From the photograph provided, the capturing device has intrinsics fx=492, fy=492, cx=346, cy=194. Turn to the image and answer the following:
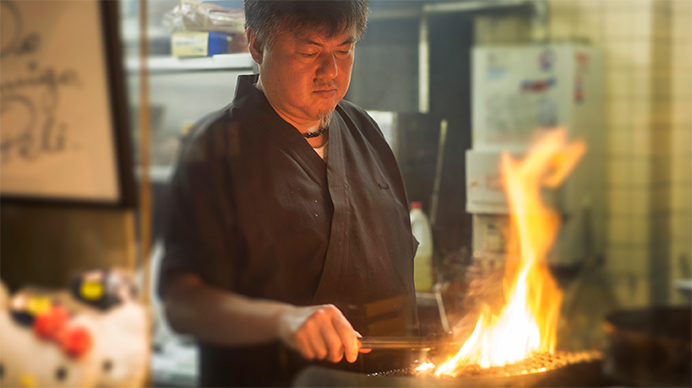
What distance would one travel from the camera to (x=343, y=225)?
1.98 ft

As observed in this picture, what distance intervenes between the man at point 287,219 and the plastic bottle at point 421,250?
0.04 feet

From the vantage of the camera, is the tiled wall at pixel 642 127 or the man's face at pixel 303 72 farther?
the tiled wall at pixel 642 127

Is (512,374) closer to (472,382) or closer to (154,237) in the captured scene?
(472,382)

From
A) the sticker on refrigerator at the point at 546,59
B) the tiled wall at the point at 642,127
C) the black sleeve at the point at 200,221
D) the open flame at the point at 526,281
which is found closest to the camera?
the black sleeve at the point at 200,221

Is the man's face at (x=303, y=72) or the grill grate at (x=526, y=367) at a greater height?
the man's face at (x=303, y=72)

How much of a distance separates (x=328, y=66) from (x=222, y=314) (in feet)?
1.06

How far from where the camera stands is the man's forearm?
0.56 meters

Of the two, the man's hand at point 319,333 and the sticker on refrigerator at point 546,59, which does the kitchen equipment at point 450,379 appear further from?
the sticker on refrigerator at point 546,59

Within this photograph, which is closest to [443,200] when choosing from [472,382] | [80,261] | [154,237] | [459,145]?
[459,145]

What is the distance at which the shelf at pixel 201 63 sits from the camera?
61 cm

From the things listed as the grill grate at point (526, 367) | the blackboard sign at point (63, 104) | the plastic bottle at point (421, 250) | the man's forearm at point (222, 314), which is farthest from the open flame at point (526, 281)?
the blackboard sign at point (63, 104)

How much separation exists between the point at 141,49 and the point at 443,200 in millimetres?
433

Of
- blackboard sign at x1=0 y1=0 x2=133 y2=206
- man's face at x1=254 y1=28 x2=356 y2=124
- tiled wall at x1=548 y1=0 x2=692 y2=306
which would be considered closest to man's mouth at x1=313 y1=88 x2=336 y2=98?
man's face at x1=254 y1=28 x2=356 y2=124

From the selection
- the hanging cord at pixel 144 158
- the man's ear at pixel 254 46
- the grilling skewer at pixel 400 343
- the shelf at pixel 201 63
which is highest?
the man's ear at pixel 254 46
